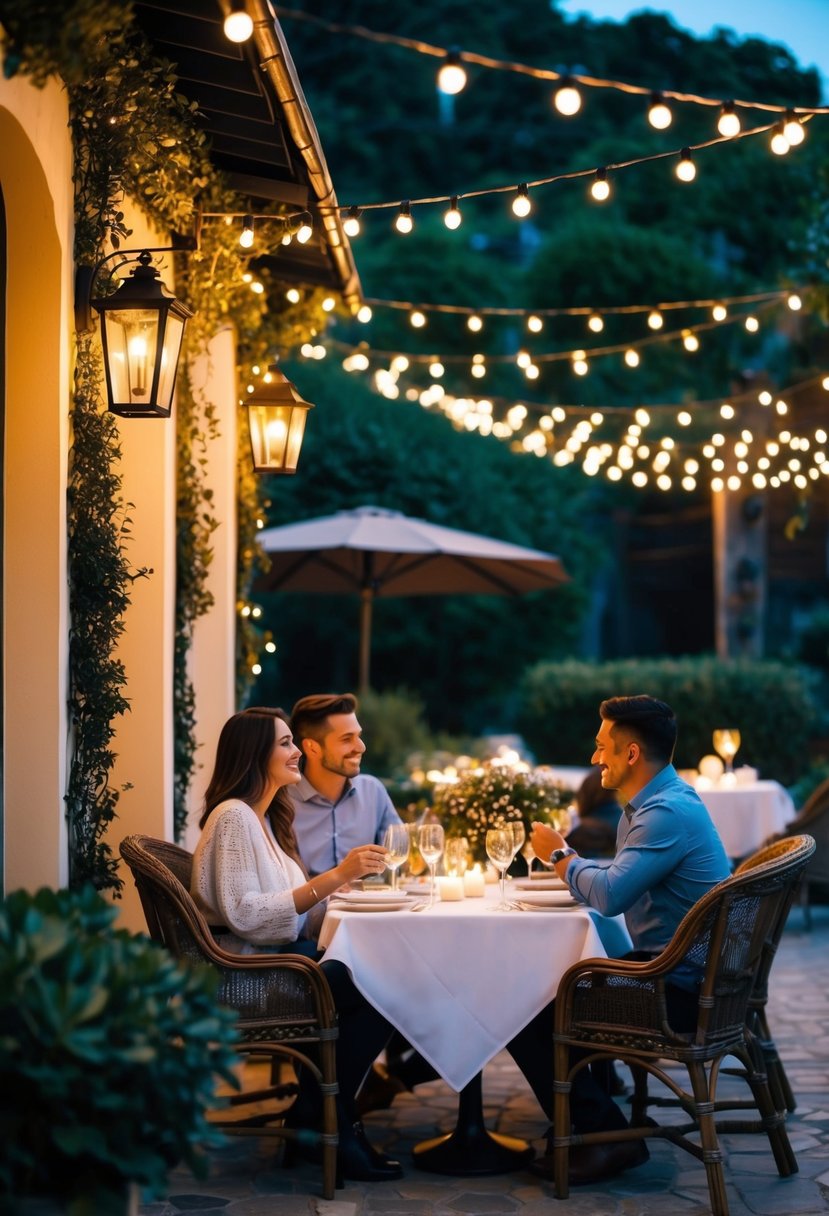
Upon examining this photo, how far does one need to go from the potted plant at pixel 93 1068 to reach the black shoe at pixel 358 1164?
2.00 meters

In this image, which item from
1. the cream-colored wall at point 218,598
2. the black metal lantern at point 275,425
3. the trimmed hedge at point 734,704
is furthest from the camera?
the trimmed hedge at point 734,704

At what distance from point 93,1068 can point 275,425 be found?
412cm

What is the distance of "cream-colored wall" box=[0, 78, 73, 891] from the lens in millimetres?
4426

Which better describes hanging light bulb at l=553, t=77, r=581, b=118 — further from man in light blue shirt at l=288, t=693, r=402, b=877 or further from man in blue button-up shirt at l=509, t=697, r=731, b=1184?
man in light blue shirt at l=288, t=693, r=402, b=877

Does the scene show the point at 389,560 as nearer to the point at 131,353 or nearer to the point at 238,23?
the point at 131,353

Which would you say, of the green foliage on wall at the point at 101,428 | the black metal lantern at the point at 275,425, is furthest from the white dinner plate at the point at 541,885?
the black metal lantern at the point at 275,425

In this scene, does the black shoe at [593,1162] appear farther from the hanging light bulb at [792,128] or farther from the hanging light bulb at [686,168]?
the hanging light bulb at [792,128]

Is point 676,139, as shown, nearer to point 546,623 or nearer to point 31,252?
point 546,623

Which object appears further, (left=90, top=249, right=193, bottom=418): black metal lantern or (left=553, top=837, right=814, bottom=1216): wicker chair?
(left=90, top=249, right=193, bottom=418): black metal lantern

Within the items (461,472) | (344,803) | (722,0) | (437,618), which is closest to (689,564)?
(437,618)

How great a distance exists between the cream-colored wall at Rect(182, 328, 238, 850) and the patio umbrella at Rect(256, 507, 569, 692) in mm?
2175

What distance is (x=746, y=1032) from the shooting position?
15.0 feet

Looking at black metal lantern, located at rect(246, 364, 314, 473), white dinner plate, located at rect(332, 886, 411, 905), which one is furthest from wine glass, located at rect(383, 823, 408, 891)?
black metal lantern, located at rect(246, 364, 314, 473)

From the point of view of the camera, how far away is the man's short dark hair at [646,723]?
4.69m
